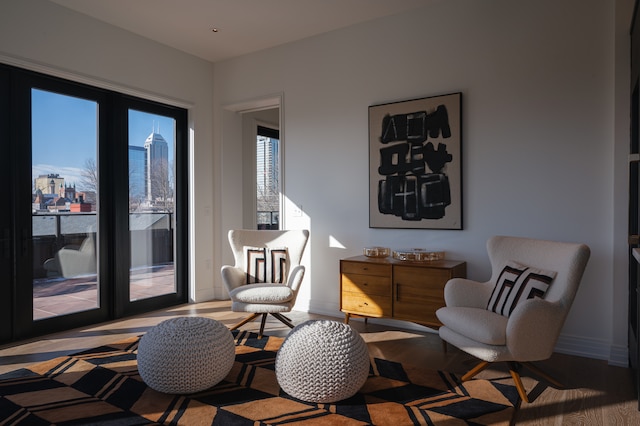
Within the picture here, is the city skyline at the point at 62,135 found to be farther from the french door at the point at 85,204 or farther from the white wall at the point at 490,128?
the white wall at the point at 490,128

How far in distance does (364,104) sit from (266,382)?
9.11 feet

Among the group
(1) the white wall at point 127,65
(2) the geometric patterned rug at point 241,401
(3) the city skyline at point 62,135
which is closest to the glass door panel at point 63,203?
(3) the city skyline at point 62,135

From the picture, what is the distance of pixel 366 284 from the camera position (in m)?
3.77

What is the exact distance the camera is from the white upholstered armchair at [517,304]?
2428 millimetres

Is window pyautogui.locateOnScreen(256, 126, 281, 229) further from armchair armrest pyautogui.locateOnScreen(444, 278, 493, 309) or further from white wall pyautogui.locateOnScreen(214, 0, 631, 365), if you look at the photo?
armchair armrest pyautogui.locateOnScreen(444, 278, 493, 309)

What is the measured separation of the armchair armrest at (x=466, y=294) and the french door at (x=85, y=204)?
3261 millimetres

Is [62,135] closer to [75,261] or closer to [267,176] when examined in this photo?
[75,261]

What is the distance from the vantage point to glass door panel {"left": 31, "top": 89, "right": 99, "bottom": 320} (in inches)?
149

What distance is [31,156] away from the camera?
12.2 ft

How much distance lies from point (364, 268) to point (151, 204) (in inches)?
99.9

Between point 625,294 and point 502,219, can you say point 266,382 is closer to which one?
point 502,219

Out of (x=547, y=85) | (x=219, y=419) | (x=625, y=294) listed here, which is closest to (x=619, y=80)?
(x=547, y=85)

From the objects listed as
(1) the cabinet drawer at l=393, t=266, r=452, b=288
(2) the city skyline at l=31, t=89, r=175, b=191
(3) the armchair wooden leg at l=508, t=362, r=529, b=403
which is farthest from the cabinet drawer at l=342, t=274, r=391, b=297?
(2) the city skyline at l=31, t=89, r=175, b=191

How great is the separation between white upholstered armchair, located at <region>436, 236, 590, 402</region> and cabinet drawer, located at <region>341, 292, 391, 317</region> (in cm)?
73
